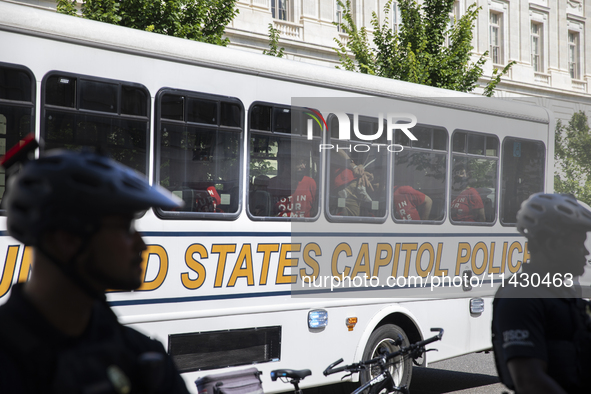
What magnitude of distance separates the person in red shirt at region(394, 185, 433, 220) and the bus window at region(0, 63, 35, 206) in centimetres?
391

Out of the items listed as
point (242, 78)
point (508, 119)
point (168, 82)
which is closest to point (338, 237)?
point (242, 78)

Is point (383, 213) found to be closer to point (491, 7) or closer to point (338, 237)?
point (338, 237)

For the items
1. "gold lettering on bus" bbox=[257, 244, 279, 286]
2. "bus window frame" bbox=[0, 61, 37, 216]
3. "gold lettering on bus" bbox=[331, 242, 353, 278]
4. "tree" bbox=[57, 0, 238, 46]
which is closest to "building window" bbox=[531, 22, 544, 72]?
"tree" bbox=[57, 0, 238, 46]

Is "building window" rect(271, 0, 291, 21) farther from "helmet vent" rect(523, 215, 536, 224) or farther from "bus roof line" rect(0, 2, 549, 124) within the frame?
"helmet vent" rect(523, 215, 536, 224)

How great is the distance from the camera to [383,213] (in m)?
7.14

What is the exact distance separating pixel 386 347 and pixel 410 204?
1.59m

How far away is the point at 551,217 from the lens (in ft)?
7.88

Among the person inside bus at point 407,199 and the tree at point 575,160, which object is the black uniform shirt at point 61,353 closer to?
the person inside bus at point 407,199

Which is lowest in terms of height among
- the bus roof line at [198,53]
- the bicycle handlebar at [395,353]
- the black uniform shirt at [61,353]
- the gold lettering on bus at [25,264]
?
the bicycle handlebar at [395,353]

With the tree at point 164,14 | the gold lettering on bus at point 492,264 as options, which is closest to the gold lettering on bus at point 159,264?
the gold lettering on bus at point 492,264

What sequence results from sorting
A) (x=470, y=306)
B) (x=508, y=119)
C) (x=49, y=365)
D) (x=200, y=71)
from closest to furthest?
(x=49, y=365) < (x=200, y=71) < (x=470, y=306) < (x=508, y=119)

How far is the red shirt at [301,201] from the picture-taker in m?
6.35

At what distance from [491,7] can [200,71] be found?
3012 centimetres

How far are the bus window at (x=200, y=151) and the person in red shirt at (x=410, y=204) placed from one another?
81.7 inches
